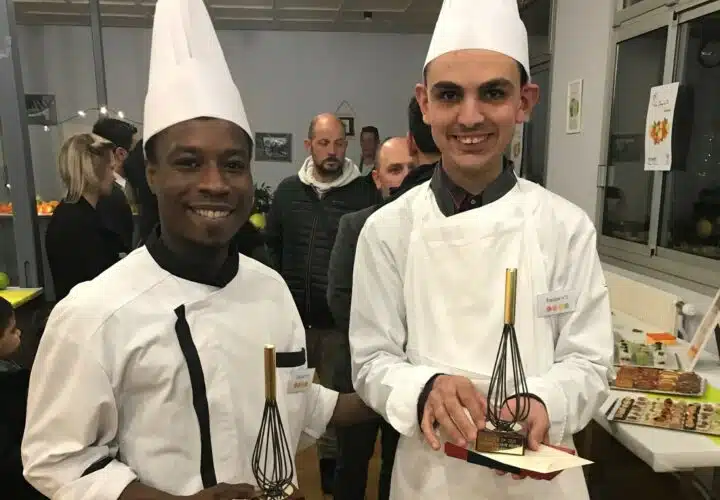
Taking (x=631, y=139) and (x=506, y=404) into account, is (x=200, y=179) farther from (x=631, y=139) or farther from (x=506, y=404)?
(x=631, y=139)

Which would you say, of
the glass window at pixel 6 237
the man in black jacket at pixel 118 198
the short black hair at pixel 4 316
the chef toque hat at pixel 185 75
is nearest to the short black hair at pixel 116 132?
the man in black jacket at pixel 118 198

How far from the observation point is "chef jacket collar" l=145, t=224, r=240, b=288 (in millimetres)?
871

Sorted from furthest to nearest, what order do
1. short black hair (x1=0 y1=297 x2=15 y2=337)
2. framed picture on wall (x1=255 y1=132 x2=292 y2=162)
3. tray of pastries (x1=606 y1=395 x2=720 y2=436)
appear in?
framed picture on wall (x1=255 y1=132 x2=292 y2=162), short black hair (x1=0 y1=297 x2=15 y2=337), tray of pastries (x1=606 y1=395 x2=720 y2=436)

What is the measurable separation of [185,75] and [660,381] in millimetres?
1577

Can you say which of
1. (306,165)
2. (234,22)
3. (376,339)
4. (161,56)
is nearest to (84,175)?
(306,165)

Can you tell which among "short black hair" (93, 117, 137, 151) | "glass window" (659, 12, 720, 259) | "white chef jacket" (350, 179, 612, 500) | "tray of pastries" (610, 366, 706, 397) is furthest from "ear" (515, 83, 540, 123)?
"short black hair" (93, 117, 137, 151)

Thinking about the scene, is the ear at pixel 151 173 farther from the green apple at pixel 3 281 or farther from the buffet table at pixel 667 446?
the green apple at pixel 3 281

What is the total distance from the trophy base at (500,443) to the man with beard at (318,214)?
181 cm

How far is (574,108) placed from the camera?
3480mm

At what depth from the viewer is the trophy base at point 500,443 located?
77 cm

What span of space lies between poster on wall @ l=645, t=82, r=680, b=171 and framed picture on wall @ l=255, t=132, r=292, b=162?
442 centimetres

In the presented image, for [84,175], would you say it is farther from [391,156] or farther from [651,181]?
[651,181]

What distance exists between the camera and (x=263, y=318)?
0.93m

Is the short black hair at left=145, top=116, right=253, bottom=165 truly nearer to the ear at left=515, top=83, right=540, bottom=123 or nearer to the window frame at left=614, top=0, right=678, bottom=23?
the ear at left=515, top=83, right=540, bottom=123
